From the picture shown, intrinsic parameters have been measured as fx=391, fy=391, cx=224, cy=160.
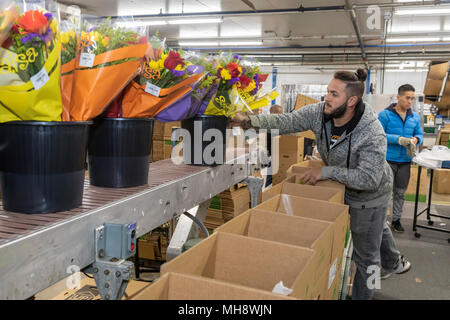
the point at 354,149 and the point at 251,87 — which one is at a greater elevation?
the point at 251,87

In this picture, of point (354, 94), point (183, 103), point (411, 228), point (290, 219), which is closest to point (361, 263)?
point (354, 94)

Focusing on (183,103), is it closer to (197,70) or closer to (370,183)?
(197,70)

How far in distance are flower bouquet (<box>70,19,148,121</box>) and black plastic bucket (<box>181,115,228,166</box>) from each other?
1.63ft

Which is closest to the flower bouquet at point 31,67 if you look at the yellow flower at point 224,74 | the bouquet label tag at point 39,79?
the bouquet label tag at point 39,79

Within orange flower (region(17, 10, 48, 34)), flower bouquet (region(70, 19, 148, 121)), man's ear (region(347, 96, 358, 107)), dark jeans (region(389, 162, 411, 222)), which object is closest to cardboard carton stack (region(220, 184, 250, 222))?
man's ear (region(347, 96, 358, 107))

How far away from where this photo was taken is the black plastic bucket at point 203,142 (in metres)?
1.41

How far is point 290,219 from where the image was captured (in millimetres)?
1203

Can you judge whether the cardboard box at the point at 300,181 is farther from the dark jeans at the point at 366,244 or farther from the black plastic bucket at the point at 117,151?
the black plastic bucket at the point at 117,151

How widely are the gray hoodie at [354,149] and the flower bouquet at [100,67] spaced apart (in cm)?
108

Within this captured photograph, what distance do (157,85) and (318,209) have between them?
74cm

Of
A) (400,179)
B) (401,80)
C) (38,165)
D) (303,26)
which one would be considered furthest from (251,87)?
(401,80)

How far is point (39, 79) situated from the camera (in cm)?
72

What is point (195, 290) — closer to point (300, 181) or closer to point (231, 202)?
point (300, 181)

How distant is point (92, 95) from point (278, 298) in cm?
59
